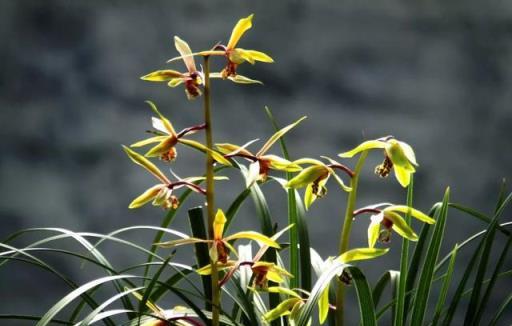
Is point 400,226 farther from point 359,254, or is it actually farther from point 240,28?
point 240,28

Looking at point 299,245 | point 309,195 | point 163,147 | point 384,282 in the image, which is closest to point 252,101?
point 384,282

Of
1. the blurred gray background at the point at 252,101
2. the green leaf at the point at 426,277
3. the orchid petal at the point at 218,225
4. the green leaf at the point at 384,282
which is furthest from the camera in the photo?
the blurred gray background at the point at 252,101

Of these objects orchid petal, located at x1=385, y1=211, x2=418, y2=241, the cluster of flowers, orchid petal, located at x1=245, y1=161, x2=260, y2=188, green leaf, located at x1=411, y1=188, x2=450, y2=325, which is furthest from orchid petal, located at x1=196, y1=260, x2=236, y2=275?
green leaf, located at x1=411, y1=188, x2=450, y2=325

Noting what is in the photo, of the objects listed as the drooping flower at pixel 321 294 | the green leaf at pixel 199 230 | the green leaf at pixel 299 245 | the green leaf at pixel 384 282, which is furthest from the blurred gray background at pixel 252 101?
the drooping flower at pixel 321 294

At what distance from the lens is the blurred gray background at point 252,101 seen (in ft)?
7.78

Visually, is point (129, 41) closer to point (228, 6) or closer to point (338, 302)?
point (228, 6)

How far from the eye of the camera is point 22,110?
93.3 inches

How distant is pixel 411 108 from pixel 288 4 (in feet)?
1.58

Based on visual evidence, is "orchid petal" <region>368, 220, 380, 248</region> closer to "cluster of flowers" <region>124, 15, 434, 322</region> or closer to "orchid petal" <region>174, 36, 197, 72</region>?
"cluster of flowers" <region>124, 15, 434, 322</region>

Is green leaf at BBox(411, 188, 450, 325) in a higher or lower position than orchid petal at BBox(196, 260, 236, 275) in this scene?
lower

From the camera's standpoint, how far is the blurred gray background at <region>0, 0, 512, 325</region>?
2.37 m

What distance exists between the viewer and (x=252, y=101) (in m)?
2.47

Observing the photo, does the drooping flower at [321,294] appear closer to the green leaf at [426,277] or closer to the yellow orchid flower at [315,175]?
the yellow orchid flower at [315,175]

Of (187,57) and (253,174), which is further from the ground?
(187,57)
